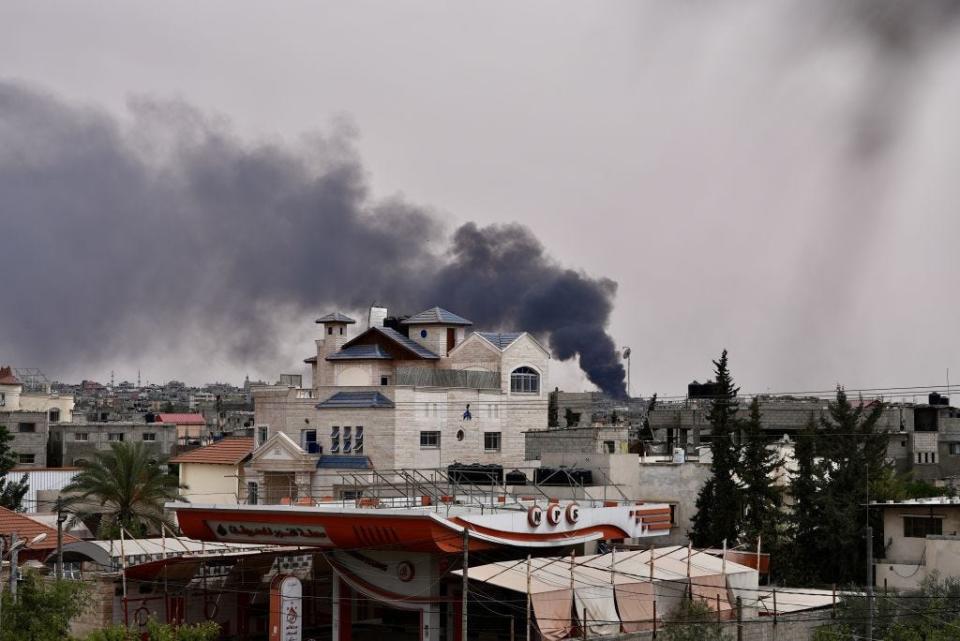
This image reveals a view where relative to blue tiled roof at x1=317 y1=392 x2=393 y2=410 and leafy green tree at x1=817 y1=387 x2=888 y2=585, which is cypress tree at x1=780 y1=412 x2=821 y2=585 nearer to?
leafy green tree at x1=817 y1=387 x2=888 y2=585

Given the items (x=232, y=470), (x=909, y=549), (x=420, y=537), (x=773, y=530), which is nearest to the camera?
(x=420, y=537)

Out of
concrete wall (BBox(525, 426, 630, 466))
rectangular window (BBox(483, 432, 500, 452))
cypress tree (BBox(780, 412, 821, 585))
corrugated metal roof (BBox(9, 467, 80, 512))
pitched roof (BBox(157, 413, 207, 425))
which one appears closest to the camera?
cypress tree (BBox(780, 412, 821, 585))

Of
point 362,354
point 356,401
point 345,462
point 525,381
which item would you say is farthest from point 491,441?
point 345,462

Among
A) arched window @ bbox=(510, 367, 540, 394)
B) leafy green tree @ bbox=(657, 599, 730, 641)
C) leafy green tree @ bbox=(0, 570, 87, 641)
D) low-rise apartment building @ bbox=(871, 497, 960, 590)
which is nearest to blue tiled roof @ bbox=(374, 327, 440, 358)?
arched window @ bbox=(510, 367, 540, 394)

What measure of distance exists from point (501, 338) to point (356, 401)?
1239cm

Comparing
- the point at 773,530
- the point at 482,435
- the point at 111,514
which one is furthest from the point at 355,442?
the point at 773,530

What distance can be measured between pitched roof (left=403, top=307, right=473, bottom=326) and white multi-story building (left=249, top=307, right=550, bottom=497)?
7 cm

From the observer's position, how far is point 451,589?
57188 millimetres

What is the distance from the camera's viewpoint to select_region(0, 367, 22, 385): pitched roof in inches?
6019

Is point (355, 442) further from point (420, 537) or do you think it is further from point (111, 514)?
point (420, 537)

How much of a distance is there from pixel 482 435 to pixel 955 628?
45216 millimetres

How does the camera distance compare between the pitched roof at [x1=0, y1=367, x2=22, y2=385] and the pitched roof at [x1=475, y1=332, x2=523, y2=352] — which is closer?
the pitched roof at [x1=475, y1=332, x2=523, y2=352]

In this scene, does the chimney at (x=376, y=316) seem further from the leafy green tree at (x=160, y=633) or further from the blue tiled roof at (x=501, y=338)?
the leafy green tree at (x=160, y=633)

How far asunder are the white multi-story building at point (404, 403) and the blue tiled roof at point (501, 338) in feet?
0.23
